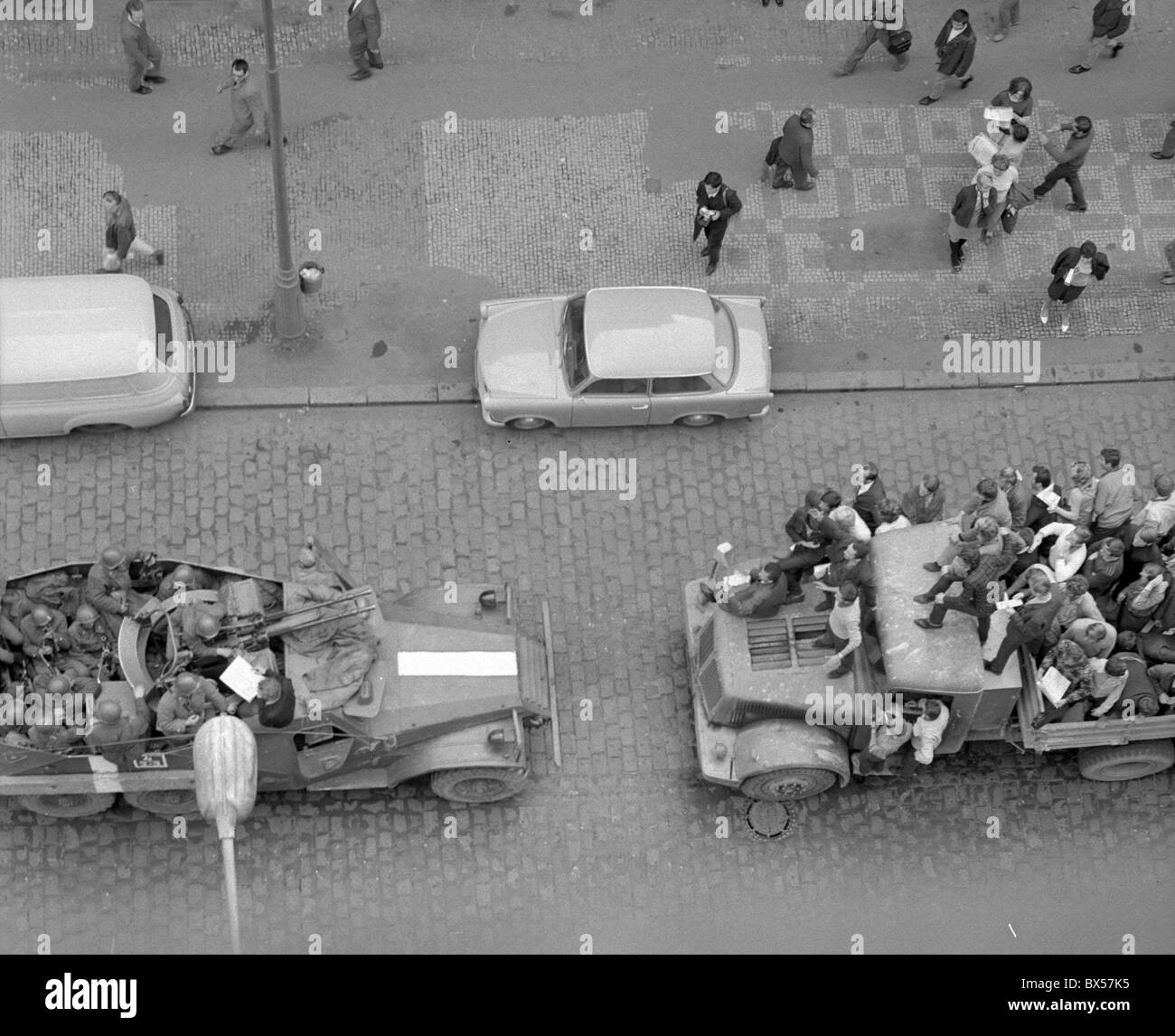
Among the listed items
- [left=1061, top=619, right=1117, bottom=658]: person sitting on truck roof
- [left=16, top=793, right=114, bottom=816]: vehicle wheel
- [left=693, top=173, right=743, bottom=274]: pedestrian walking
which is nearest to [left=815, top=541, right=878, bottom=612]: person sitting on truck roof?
[left=1061, top=619, right=1117, bottom=658]: person sitting on truck roof

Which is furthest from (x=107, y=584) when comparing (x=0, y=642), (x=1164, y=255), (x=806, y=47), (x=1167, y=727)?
(x=1164, y=255)

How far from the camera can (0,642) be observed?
591 inches

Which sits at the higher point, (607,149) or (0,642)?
(607,149)

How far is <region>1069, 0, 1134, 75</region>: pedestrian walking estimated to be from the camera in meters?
20.4

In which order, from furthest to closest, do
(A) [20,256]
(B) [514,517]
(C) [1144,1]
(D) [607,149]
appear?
1. (C) [1144,1]
2. (D) [607,149]
3. (A) [20,256]
4. (B) [514,517]

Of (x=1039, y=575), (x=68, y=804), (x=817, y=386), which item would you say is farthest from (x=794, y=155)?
(x=68, y=804)

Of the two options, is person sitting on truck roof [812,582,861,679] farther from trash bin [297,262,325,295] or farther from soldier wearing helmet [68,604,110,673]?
trash bin [297,262,325,295]

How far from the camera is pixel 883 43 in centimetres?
2089

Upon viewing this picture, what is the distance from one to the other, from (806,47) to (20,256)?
9.77 meters

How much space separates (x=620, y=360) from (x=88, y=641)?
5935 millimetres

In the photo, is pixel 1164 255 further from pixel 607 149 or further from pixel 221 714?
pixel 221 714

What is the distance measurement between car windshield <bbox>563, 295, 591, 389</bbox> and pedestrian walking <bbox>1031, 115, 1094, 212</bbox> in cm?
591

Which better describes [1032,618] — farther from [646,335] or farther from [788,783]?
[646,335]

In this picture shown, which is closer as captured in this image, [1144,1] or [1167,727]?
[1167,727]
